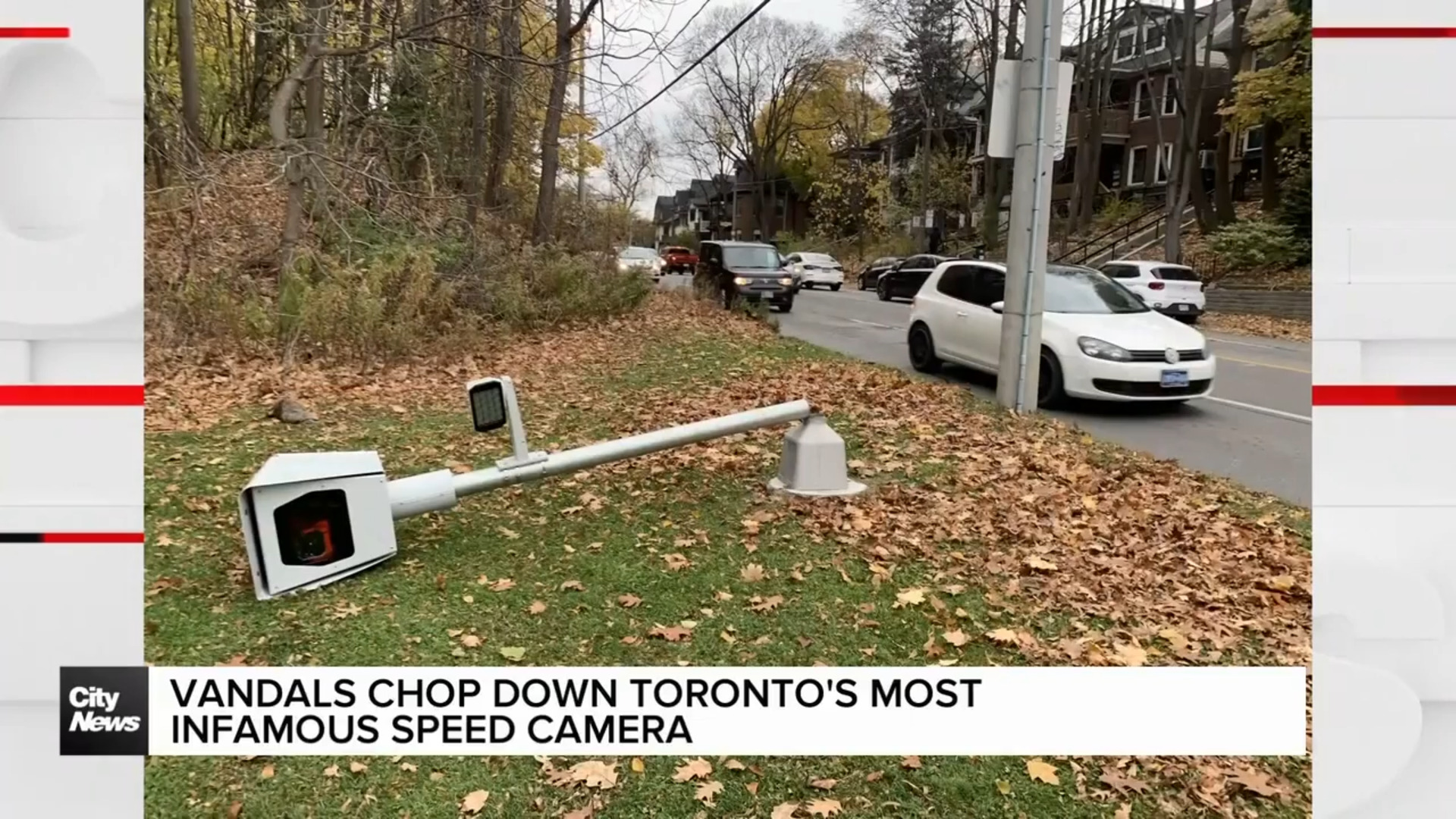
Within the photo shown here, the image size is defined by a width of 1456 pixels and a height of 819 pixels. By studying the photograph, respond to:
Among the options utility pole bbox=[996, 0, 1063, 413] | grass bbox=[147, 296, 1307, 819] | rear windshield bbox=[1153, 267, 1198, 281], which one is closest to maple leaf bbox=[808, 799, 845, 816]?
grass bbox=[147, 296, 1307, 819]

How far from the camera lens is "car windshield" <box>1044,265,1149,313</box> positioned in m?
8.05

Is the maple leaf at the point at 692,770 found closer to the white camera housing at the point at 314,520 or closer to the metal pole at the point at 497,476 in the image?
the metal pole at the point at 497,476

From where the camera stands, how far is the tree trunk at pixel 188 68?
31.9 feet

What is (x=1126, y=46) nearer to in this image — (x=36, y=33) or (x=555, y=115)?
(x=555, y=115)

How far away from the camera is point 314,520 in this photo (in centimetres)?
314

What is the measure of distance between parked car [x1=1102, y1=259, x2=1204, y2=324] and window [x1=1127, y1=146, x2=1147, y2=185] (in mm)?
16543

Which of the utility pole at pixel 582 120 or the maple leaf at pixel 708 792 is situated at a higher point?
the utility pole at pixel 582 120

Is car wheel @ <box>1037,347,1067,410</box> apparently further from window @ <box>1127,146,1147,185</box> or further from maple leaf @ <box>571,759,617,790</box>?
window @ <box>1127,146,1147,185</box>

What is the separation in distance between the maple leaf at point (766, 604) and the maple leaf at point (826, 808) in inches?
40.9

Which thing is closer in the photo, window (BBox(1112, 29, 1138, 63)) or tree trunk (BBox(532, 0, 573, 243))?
tree trunk (BBox(532, 0, 573, 243))

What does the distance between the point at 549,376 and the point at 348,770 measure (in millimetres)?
6420
